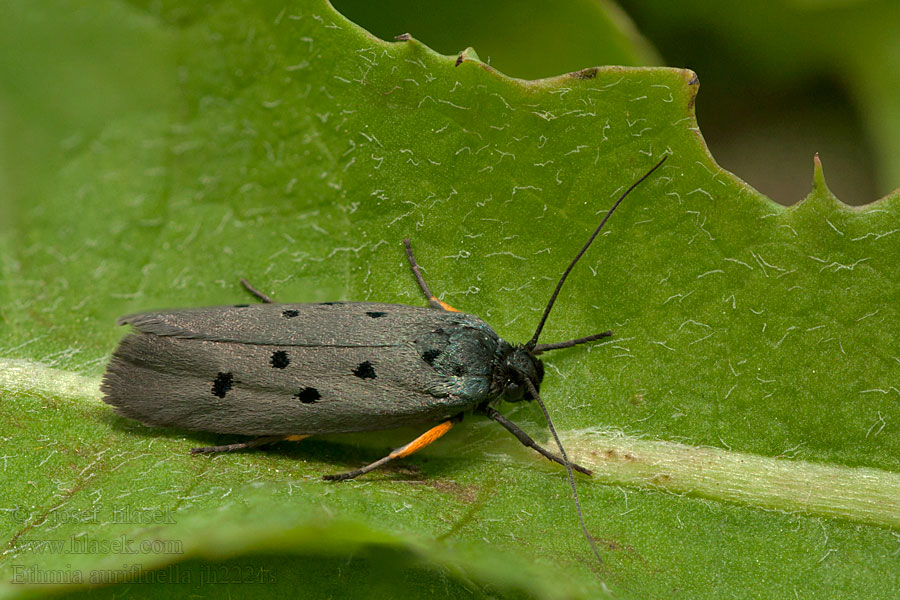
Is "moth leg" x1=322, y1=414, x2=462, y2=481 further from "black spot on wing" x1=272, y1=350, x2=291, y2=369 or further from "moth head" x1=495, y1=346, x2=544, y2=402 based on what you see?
"black spot on wing" x1=272, y1=350, x2=291, y2=369

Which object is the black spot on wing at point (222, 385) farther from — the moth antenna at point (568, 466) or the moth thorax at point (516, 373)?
the moth antenna at point (568, 466)

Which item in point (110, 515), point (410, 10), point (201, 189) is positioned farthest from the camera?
point (410, 10)

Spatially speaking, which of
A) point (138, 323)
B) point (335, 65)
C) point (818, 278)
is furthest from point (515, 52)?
point (138, 323)

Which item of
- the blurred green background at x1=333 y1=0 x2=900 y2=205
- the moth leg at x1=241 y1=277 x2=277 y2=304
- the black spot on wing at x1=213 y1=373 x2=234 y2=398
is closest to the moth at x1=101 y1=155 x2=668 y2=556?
the black spot on wing at x1=213 y1=373 x2=234 y2=398

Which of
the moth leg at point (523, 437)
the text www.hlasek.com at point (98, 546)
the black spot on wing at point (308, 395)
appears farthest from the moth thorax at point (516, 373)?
the text www.hlasek.com at point (98, 546)

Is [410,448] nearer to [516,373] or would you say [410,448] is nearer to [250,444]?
[516,373]

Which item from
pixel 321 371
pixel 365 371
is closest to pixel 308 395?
pixel 321 371

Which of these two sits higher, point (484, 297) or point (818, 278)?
point (818, 278)

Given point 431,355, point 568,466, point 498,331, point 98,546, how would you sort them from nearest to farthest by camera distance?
1. point 98,546
2. point 568,466
3. point 431,355
4. point 498,331

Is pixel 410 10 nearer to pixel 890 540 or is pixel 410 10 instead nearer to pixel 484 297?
pixel 484 297
